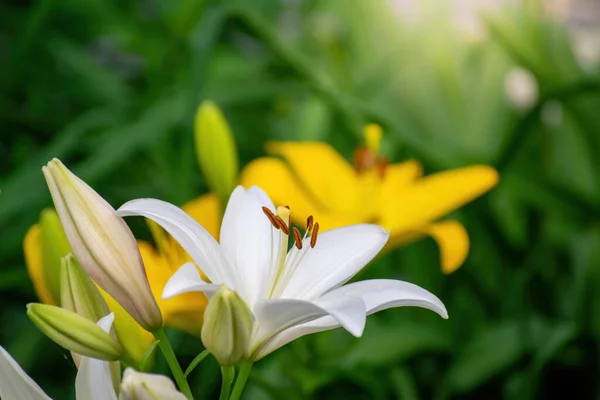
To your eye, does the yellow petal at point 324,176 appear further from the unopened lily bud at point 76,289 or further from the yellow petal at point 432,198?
the unopened lily bud at point 76,289

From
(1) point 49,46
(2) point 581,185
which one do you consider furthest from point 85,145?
(2) point 581,185

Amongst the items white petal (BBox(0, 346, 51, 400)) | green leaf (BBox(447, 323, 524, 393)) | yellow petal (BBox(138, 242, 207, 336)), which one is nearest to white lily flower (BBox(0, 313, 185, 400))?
white petal (BBox(0, 346, 51, 400))

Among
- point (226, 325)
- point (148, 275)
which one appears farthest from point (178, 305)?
point (226, 325)

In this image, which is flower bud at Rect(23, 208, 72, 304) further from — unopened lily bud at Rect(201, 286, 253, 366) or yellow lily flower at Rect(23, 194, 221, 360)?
unopened lily bud at Rect(201, 286, 253, 366)

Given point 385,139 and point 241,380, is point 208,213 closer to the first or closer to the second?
point 241,380

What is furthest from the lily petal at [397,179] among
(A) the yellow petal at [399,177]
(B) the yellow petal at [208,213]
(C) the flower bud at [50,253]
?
(C) the flower bud at [50,253]

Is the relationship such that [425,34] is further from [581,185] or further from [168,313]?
[168,313]
